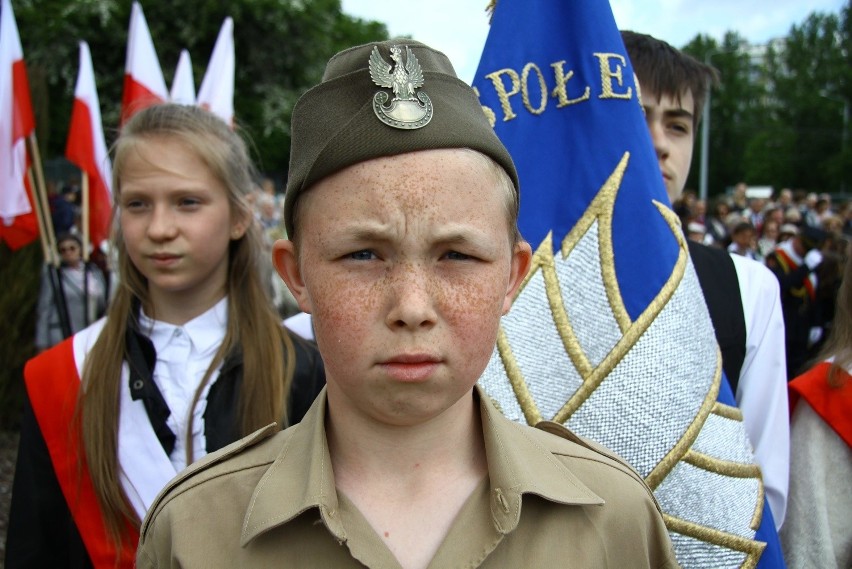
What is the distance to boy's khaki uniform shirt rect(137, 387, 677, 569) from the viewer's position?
4.05ft

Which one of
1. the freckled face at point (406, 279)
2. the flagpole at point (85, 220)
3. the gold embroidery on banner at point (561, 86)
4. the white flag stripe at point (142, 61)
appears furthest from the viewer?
the white flag stripe at point (142, 61)

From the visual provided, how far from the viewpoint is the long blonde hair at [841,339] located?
2214 millimetres

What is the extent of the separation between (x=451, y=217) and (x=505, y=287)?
0.17 metres

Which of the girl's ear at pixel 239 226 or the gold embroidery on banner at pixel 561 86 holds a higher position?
the gold embroidery on banner at pixel 561 86

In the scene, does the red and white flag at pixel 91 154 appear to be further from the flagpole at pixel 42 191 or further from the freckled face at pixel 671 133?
the freckled face at pixel 671 133

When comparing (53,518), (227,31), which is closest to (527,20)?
(53,518)

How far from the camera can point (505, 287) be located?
4.20 feet

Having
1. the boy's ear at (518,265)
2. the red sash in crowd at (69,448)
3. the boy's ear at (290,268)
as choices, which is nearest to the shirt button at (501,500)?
the boy's ear at (518,265)

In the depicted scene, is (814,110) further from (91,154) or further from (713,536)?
(713,536)

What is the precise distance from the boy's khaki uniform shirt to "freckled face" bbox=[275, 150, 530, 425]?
0.17 m

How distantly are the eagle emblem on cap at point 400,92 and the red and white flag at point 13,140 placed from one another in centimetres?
451

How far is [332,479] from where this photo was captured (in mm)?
1291

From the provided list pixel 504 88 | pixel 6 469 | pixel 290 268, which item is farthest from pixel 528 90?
pixel 6 469

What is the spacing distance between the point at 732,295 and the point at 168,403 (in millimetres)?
1616
